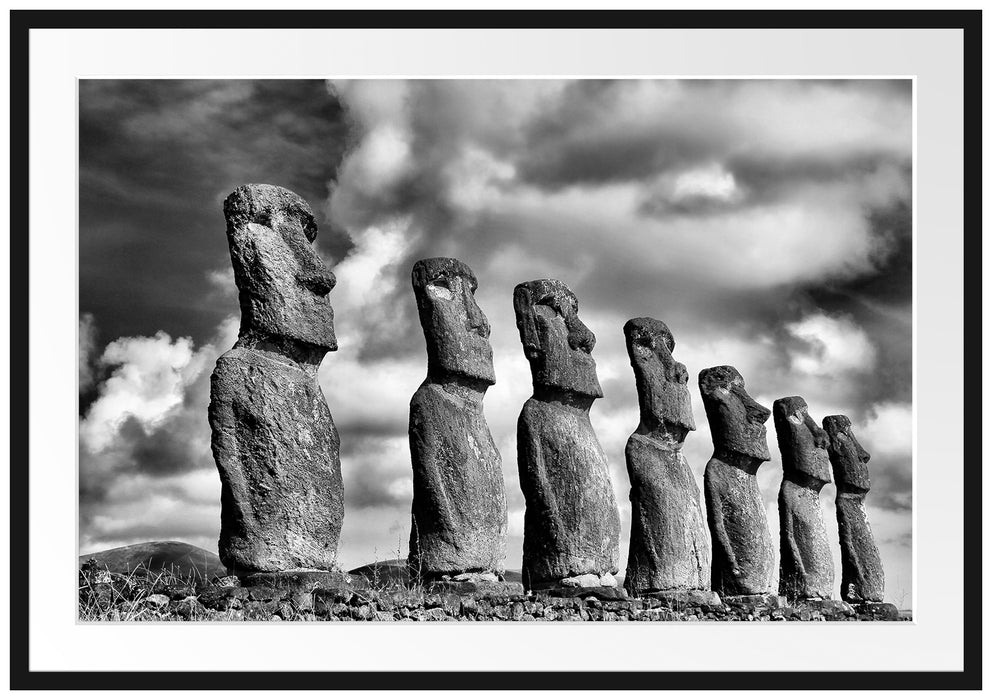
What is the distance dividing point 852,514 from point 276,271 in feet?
45.2

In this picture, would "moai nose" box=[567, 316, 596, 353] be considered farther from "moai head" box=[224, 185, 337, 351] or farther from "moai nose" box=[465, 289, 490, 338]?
"moai head" box=[224, 185, 337, 351]

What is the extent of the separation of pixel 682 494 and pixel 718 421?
2595 mm

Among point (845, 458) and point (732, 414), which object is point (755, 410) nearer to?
Result: point (732, 414)

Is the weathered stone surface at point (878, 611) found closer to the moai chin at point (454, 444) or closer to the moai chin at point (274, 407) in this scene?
the moai chin at point (454, 444)

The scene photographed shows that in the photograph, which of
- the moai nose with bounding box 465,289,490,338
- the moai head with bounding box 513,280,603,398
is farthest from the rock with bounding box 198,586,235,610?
the moai head with bounding box 513,280,603,398

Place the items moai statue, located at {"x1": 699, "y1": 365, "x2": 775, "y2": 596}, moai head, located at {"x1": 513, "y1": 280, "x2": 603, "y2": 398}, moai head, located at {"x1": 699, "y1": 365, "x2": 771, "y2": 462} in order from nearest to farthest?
1. moai head, located at {"x1": 513, "y1": 280, "x2": 603, "y2": 398}
2. moai statue, located at {"x1": 699, "y1": 365, "x2": 775, "y2": 596}
3. moai head, located at {"x1": 699, "y1": 365, "x2": 771, "y2": 462}

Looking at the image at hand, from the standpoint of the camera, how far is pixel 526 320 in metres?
16.1

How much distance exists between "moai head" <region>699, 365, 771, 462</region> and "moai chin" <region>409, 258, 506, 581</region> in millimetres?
5841

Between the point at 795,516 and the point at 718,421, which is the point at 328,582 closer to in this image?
the point at 718,421

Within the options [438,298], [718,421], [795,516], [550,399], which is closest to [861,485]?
[795,516]

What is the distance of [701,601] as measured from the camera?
16656 millimetres

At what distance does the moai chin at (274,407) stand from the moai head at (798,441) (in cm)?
1124

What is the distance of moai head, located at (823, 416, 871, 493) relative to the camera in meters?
23.3

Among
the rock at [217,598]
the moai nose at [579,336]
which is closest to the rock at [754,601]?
the moai nose at [579,336]
